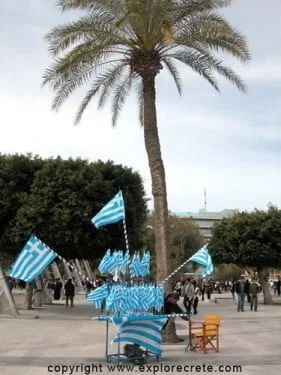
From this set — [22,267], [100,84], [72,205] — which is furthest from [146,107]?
[72,205]

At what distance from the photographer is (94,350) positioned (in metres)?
14.7

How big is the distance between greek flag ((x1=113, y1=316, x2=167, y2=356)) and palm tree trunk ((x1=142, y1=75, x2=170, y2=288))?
13.3ft

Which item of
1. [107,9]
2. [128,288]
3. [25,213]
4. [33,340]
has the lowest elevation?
[33,340]

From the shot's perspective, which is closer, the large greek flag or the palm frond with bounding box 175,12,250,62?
the large greek flag

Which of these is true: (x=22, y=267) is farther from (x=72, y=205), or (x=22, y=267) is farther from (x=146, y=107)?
(x=72, y=205)

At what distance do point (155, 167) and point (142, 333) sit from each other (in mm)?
5602

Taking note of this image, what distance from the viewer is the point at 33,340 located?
16.8m

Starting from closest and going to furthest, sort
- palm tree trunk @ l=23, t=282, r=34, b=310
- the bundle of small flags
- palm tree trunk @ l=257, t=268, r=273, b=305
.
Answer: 1. the bundle of small flags
2. palm tree trunk @ l=23, t=282, r=34, b=310
3. palm tree trunk @ l=257, t=268, r=273, b=305

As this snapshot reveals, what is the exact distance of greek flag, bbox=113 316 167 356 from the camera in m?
12.4

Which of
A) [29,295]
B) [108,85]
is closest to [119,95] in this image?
[108,85]

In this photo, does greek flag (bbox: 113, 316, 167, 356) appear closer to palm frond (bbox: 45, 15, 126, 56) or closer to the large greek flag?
the large greek flag

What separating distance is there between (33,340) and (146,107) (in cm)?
709

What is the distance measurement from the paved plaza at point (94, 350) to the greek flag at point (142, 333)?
0.40 m

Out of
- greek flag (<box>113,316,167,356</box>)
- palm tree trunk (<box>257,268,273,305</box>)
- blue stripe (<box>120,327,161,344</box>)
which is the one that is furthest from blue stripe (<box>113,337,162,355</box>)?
palm tree trunk (<box>257,268,273,305</box>)
